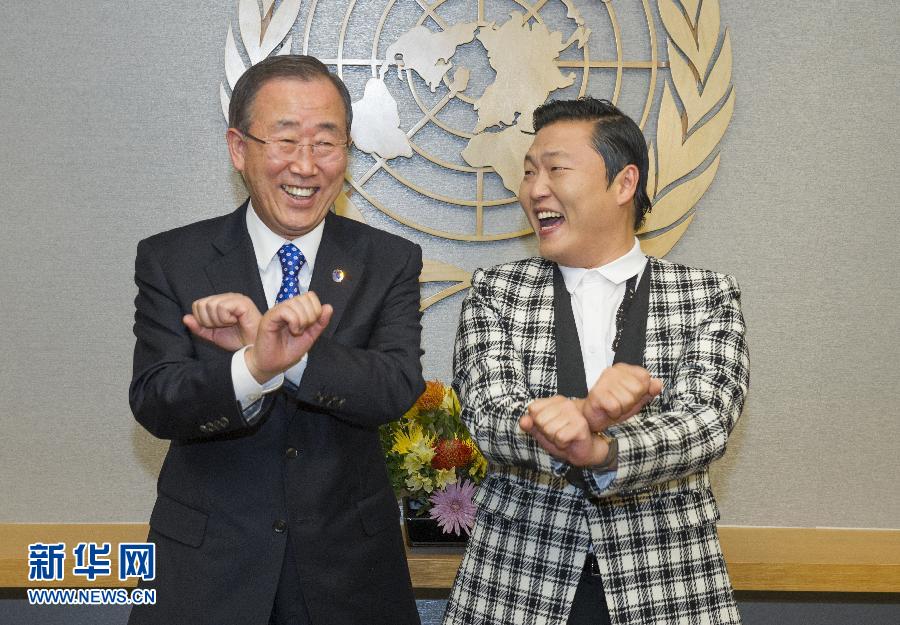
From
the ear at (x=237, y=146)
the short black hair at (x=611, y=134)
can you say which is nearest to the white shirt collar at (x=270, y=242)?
the ear at (x=237, y=146)

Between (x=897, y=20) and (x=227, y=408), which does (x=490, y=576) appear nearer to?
(x=227, y=408)

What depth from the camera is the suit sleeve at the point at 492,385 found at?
1.60 meters

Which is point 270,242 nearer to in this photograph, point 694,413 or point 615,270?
point 615,270

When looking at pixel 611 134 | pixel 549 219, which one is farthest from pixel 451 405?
pixel 611 134

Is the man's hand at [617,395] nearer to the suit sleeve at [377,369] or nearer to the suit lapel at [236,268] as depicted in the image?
the suit sleeve at [377,369]

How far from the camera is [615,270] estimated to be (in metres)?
1.85

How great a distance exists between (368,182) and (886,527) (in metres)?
1.95

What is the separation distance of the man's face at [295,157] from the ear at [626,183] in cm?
55

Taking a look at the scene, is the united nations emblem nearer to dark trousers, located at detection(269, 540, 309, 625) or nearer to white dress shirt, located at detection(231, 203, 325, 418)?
white dress shirt, located at detection(231, 203, 325, 418)

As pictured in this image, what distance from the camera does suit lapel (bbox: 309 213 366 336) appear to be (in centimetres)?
166

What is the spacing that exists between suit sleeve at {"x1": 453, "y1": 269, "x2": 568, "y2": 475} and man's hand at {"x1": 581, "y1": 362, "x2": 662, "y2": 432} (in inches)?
6.3

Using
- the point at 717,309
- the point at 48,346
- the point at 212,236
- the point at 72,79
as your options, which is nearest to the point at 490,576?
the point at 717,309

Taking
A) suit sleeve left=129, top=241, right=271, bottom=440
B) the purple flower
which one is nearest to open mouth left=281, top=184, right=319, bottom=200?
suit sleeve left=129, top=241, right=271, bottom=440

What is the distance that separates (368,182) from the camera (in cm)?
291
